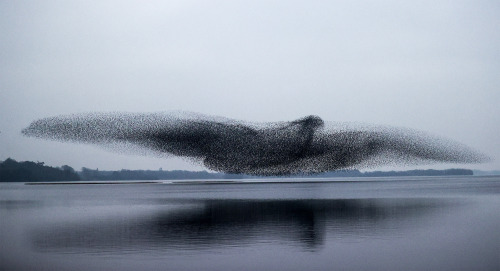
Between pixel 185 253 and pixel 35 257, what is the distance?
9.63 feet

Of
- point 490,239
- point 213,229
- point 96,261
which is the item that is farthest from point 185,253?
point 490,239

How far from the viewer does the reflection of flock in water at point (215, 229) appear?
12.7 metres

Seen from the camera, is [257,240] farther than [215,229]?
No

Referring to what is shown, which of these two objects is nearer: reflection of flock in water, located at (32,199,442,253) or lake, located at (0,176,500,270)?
lake, located at (0,176,500,270)

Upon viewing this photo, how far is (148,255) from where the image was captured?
37.0 feet

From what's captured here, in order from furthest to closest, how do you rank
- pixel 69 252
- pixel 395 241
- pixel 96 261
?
pixel 395 241 → pixel 69 252 → pixel 96 261

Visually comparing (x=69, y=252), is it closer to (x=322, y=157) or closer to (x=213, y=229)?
(x=213, y=229)

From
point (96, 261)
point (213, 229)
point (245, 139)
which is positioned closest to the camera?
point (96, 261)

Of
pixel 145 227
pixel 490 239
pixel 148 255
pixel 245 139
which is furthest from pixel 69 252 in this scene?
pixel 245 139

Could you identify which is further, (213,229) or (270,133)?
(270,133)

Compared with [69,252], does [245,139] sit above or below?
above

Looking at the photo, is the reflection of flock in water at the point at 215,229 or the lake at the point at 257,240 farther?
the reflection of flock in water at the point at 215,229

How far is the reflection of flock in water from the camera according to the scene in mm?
12727

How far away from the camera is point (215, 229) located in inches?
602
